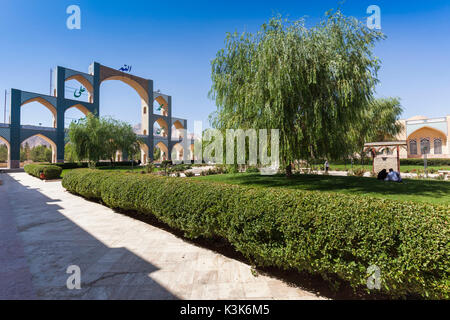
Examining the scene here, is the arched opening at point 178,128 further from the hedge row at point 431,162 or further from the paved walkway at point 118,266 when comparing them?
the paved walkway at point 118,266

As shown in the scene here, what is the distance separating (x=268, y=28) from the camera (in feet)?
27.9

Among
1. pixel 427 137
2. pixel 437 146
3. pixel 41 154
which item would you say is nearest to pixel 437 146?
pixel 437 146

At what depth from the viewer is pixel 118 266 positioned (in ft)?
11.2

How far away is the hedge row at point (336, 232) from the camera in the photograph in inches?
79.5

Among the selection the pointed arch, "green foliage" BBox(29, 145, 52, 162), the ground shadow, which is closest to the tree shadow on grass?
the ground shadow

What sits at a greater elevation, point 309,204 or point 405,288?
point 309,204

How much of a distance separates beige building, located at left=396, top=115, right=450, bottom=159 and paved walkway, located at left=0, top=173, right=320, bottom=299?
4328 centimetres

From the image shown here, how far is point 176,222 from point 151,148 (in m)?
43.5

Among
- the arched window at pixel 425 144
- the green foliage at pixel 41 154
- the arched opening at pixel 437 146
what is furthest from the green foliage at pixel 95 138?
the green foliage at pixel 41 154

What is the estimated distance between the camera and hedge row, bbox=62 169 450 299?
202 cm
